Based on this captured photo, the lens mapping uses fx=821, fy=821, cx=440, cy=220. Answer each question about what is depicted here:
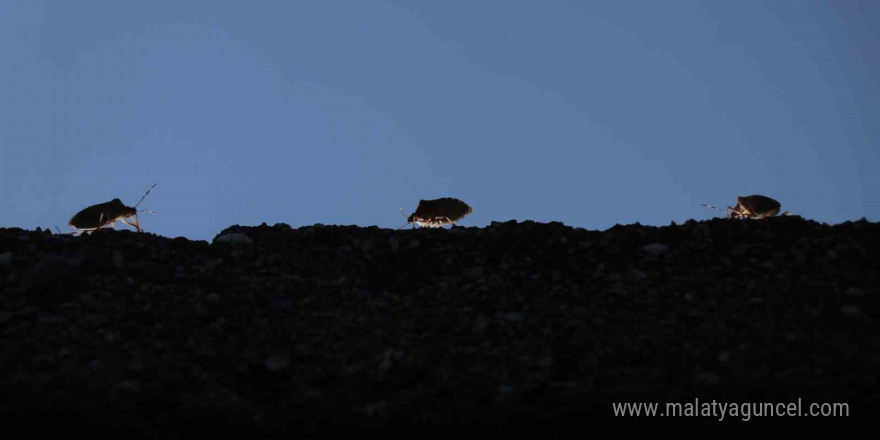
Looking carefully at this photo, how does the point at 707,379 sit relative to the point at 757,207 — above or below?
below

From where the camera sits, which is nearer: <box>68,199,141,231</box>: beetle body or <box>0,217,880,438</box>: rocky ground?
<box>0,217,880,438</box>: rocky ground

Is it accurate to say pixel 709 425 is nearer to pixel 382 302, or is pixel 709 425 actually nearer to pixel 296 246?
pixel 382 302

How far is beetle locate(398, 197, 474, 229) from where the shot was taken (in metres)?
11.1

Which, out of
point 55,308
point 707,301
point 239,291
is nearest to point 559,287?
point 707,301

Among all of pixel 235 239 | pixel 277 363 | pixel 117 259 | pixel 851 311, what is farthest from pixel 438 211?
pixel 851 311

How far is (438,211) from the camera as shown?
36.6 feet

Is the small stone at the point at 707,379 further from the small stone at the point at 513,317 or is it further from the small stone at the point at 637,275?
the small stone at the point at 637,275

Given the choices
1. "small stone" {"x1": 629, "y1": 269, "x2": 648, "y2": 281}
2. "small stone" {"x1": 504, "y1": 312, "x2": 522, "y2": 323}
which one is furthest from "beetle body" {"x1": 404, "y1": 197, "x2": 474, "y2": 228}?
"small stone" {"x1": 504, "y1": 312, "x2": 522, "y2": 323}

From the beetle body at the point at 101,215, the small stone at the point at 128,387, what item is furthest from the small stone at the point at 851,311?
the beetle body at the point at 101,215

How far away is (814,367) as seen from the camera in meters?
4.05

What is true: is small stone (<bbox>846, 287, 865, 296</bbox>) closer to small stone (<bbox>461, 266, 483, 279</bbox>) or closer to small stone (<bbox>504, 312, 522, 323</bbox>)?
small stone (<bbox>504, 312, 522, 323</bbox>)

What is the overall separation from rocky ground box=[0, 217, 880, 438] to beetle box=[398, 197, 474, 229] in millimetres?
4246

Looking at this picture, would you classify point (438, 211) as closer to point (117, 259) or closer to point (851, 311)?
point (117, 259)

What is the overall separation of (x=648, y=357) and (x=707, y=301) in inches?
34.4
